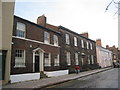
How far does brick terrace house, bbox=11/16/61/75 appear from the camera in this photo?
13648 millimetres

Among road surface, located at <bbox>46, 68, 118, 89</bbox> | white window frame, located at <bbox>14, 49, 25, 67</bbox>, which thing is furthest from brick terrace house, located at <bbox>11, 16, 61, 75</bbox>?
road surface, located at <bbox>46, 68, 118, 89</bbox>

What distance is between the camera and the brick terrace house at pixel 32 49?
1365 cm

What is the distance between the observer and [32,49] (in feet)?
50.8

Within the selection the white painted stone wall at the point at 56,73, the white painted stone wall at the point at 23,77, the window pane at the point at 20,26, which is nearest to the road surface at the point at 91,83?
the white painted stone wall at the point at 23,77

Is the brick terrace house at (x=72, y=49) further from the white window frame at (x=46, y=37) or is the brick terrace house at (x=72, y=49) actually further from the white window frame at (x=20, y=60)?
the white window frame at (x=20, y=60)

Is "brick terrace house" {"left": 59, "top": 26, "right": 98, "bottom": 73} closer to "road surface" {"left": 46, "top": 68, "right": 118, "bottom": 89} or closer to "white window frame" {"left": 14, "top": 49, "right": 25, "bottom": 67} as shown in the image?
"white window frame" {"left": 14, "top": 49, "right": 25, "bottom": 67}

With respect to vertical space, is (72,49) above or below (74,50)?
above

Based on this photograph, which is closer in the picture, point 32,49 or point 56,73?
point 32,49

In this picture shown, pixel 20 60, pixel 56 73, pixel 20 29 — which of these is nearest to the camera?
pixel 20 60

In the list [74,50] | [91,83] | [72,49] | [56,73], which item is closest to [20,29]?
[56,73]

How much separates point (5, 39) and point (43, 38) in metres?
6.39

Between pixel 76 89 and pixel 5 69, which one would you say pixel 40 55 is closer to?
pixel 5 69

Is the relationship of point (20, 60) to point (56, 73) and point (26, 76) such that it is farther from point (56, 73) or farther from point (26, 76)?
point (56, 73)

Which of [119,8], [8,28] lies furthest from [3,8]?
[119,8]
